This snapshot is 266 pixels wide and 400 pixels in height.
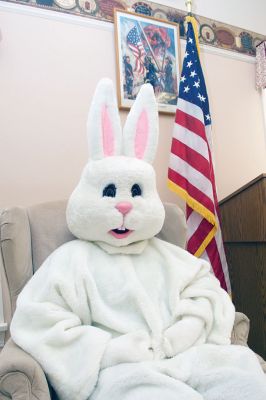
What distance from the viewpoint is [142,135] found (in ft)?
4.09

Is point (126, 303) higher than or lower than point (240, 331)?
higher

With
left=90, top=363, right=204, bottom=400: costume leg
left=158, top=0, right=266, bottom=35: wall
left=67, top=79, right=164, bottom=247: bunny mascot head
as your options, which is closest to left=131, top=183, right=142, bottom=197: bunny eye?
left=67, top=79, right=164, bottom=247: bunny mascot head

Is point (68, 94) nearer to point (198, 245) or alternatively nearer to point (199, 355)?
point (198, 245)

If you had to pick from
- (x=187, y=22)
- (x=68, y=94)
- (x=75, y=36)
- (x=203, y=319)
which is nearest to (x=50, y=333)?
(x=203, y=319)

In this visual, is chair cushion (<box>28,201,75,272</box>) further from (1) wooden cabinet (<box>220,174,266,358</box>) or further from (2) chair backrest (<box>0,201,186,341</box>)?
(1) wooden cabinet (<box>220,174,266,358</box>)

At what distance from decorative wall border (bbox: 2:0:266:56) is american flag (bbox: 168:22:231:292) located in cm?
54

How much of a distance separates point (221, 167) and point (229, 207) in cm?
41

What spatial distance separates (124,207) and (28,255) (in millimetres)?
427

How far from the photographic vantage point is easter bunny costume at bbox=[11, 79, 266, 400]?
854mm

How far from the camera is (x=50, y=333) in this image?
0.93 meters

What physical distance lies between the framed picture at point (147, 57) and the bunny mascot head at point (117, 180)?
743 mm

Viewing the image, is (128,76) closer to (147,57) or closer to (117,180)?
(147,57)

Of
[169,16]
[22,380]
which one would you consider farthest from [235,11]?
[22,380]

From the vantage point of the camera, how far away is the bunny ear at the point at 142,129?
123 cm
